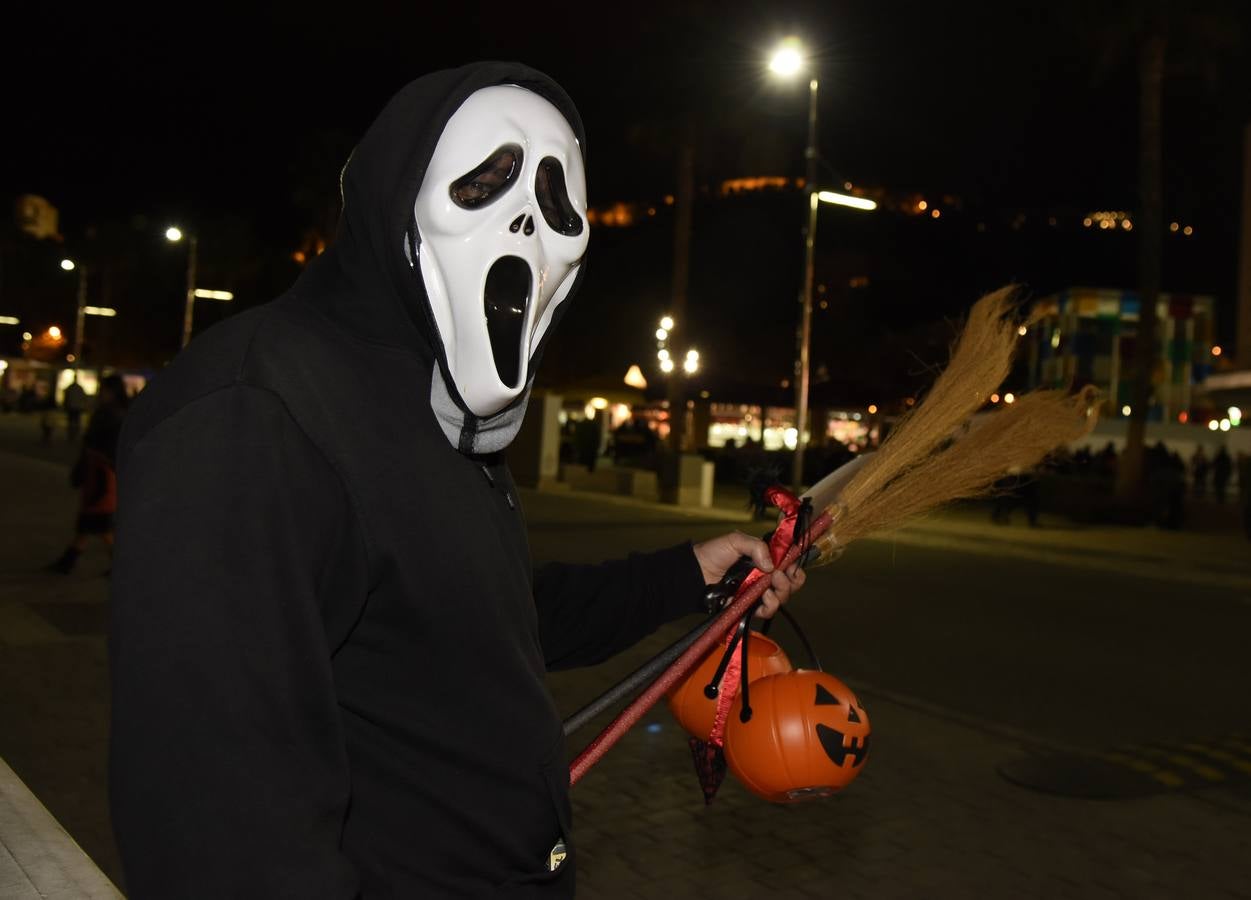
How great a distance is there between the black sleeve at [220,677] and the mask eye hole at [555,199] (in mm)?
545

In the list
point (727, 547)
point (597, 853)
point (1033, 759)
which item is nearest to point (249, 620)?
point (727, 547)

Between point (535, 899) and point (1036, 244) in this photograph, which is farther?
point (1036, 244)

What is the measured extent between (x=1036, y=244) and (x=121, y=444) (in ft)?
276

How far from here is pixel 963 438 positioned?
9.52 feet

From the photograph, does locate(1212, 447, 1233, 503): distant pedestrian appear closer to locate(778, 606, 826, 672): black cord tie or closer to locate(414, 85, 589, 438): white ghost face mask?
locate(778, 606, 826, 672): black cord tie

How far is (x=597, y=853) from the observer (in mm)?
4758

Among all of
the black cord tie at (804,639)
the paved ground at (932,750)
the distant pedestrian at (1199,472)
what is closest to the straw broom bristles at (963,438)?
the black cord tie at (804,639)

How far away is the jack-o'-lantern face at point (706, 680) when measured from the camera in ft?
8.85

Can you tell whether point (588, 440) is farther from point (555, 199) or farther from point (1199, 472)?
point (555, 199)

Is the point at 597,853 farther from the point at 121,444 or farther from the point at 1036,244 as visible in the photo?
Answer: the point at 1036,244

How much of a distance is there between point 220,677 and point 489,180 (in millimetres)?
739

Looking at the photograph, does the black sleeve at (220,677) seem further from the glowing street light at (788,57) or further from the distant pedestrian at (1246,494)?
the distant pedestrian at (1246,494)

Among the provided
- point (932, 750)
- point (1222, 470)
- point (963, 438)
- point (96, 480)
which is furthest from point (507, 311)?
point (1222, 470)

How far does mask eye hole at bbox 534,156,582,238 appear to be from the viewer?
1.66 meters
